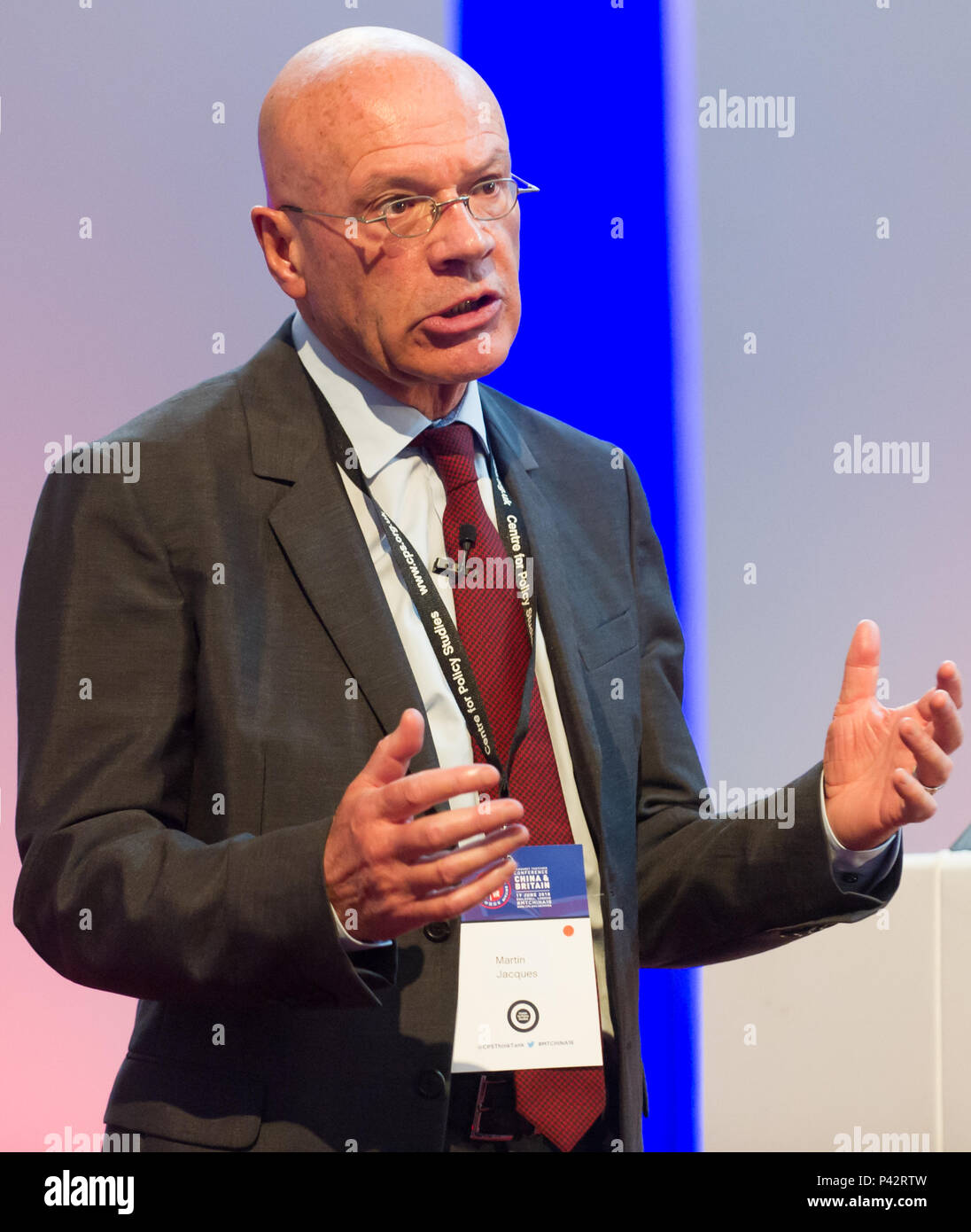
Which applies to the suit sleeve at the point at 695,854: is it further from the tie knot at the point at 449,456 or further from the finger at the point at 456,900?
the finger at the point at 456,900

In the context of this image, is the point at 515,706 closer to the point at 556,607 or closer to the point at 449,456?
the point at 556,607

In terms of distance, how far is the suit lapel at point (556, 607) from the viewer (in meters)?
1.77

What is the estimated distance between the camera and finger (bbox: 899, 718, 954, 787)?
1.54 m

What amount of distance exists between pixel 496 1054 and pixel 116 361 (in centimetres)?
196

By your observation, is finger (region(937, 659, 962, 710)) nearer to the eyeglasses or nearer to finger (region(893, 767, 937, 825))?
finger (region(893, 767, 937, 825))

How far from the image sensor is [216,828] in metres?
1.62

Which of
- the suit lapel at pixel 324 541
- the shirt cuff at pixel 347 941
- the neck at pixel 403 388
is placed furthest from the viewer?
the neck at pixel 403 388

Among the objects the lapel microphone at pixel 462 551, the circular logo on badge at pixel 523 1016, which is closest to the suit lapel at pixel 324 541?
the lapel microphone at pixel 462 551

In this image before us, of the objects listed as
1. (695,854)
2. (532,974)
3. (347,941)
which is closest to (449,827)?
(347,941)

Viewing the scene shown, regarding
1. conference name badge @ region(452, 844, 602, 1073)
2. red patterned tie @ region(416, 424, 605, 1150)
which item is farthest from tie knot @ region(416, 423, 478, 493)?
conference name badge @ region(452, 844, 602, 1073)

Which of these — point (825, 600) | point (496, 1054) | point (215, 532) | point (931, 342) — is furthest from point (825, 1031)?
point (931, 342)

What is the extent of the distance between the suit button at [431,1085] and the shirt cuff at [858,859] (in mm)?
545

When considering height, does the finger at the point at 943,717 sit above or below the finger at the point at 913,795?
above
